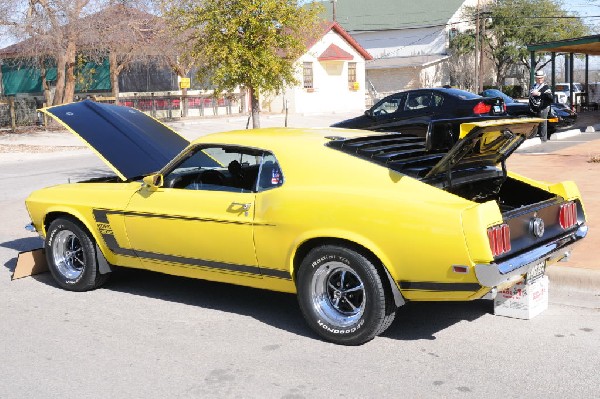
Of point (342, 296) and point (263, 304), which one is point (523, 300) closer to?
point (342, 296)

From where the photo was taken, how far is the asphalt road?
452 cm

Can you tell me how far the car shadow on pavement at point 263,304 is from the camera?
5.67m

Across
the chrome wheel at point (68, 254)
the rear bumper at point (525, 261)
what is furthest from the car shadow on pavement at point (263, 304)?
the rear bumper at point (525, 261)

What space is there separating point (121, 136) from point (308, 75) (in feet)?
134

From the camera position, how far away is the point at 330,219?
16.8 ft

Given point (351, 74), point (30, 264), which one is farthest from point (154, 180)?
point (351, 74)

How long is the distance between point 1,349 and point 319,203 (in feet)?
8.24

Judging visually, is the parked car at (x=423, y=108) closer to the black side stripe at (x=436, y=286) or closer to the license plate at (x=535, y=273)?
the license plate at (x=535, y=273)

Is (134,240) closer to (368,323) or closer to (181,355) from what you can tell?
(181,355)

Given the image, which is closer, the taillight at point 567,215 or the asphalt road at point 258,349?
the asphalt road at point 258,349

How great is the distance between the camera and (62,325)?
232 inches

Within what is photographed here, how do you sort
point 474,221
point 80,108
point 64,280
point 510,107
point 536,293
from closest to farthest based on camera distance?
1. point 474,221
2. point 536,293
3. point 64,280
4. point 80,108
5. point 510,107

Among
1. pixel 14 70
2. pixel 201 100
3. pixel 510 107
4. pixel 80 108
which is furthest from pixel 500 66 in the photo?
pixel 80 108

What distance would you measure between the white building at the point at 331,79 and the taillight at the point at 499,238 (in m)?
41.0
